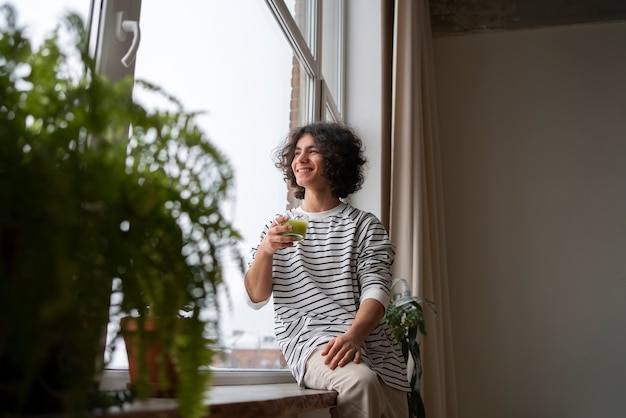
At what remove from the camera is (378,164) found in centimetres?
331

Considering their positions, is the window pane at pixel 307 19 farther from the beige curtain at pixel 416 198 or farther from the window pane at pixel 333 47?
the beige curtain at pixel 416 198

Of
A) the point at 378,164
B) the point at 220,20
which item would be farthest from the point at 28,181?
the point at 378,164

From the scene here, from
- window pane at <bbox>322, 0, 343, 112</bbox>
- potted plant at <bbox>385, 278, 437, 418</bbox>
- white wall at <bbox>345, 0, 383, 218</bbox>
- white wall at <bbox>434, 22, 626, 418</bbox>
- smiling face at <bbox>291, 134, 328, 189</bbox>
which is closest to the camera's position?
smiling face at <bbox>291, 134, 328, 189</bbox>

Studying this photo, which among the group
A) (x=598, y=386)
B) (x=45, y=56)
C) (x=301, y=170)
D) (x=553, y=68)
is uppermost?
(x=553, y=68)

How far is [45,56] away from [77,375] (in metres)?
0.36

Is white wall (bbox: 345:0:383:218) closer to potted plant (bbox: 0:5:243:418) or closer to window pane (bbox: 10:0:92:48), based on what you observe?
window pane (bbox: 10:0:92:48)

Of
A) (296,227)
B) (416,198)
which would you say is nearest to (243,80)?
(296,227)

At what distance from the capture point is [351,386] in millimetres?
1698

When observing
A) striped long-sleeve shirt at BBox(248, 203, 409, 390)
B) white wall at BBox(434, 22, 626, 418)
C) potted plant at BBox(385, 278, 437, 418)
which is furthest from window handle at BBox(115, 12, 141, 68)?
white wall at BBox(434, 22, 626, 418)

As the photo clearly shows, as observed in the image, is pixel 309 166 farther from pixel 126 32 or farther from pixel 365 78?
pixel 365 78

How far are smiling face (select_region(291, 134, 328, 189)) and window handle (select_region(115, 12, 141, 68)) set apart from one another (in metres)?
0.89

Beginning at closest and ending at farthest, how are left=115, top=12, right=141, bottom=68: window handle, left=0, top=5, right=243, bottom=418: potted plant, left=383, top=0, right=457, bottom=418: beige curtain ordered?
left=0, top=5, right=243, bottom=418: potted plant < left=115, top=12, right=141, bottom=68: window handle < left=383, top=0, right=457, bottom=418: beige curtain

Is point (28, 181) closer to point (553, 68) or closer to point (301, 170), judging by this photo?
point (301, 170)

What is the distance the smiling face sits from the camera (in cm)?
218
